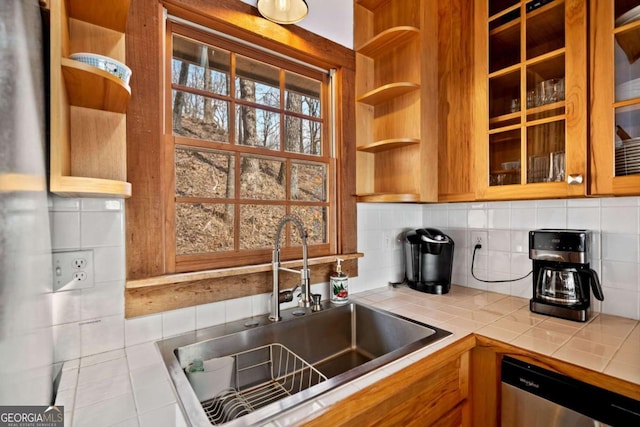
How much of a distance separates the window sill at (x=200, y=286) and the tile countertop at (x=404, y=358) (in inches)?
5.4

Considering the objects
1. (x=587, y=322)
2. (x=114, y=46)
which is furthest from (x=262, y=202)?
(x=587, y=322)

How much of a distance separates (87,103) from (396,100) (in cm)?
132

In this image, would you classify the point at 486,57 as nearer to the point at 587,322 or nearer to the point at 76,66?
the point at 587,322

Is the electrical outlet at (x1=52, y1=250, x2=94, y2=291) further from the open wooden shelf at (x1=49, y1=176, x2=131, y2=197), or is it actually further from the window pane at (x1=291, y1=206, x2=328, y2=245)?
the window pane at (x1=291, y1=206, x2=328, y2=245)

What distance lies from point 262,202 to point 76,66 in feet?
2.50

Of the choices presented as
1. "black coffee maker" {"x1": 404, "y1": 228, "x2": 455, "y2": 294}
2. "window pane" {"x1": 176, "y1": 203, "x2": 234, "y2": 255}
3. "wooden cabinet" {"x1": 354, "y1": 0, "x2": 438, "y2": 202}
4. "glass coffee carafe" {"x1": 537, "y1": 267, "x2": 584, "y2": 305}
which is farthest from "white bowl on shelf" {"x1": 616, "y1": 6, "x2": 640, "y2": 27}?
"window pane" {"x1": 176, "y1": 203, "x2": 234, "y2": 255}

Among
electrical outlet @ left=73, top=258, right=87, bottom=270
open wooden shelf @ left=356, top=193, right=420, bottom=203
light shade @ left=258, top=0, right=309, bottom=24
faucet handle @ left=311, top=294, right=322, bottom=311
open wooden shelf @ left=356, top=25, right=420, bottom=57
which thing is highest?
open wooden shelf @ left=356, top=25, right=420, bottom=57

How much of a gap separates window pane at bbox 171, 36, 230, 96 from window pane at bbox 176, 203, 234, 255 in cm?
49

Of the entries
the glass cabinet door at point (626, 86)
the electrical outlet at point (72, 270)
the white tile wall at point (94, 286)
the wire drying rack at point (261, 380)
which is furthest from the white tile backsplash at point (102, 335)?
the glass cabinet door at point (626, 86)

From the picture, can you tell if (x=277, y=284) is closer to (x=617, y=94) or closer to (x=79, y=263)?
(x=79, y=263)

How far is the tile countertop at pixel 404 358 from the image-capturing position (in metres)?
0.66

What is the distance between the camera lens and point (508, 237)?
1.59 meters

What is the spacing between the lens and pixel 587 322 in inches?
46.8

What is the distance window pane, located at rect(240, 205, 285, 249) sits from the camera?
1298mm
